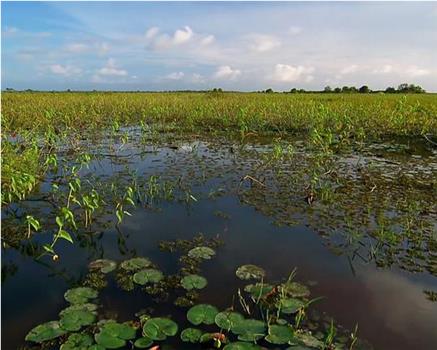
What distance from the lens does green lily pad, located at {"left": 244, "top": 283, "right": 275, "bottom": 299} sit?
3.15 m

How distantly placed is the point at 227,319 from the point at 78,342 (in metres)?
1.03

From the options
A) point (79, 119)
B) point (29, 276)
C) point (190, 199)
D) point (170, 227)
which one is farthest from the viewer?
point (79, 119)

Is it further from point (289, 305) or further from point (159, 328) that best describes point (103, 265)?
point (289, 305)

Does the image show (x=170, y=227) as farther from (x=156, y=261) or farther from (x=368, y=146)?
(x=368, y=146)

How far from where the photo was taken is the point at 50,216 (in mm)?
4734

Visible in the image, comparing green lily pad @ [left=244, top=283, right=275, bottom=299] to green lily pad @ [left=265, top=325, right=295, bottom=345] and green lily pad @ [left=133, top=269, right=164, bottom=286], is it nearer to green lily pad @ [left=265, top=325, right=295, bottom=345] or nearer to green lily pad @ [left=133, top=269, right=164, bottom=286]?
green lily pad @ [left=265, top=325, right=295, bottom=345]

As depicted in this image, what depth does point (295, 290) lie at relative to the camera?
3230 millimetres

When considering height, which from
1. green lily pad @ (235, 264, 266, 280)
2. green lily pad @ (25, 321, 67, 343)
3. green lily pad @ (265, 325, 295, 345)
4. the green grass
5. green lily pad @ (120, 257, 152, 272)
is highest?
the green grass

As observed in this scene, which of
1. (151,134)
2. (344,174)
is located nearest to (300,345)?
(344,174)

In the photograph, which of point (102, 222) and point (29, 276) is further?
point (102, 222)

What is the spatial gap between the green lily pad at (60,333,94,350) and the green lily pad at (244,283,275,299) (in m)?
1.30

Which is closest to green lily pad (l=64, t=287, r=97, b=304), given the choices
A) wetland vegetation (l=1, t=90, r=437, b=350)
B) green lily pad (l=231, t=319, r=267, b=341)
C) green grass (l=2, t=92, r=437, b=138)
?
wetland vegetation (l=1, t=90, r=437, b=350)

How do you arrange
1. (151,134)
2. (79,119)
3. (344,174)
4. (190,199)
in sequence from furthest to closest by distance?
(79,119)
(151,134)
(344,174)
(190,199)

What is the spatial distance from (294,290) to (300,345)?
27.4 inches
